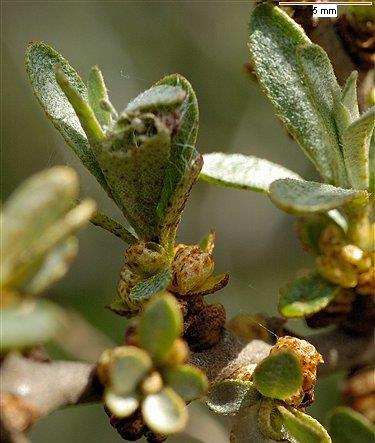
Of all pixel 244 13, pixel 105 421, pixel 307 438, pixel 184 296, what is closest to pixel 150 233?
pixel 184 296

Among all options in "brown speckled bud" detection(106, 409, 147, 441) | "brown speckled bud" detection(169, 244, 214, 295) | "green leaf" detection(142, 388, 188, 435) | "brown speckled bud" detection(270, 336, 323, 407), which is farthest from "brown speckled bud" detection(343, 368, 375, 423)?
"green leaf" detection(142, 388, 188, 435)

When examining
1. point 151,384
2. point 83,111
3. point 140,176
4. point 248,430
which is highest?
point 83,111

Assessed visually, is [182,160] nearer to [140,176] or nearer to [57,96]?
[140,176]

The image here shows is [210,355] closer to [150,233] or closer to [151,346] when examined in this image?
[150,233]

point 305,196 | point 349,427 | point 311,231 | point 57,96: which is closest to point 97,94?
point 57,96

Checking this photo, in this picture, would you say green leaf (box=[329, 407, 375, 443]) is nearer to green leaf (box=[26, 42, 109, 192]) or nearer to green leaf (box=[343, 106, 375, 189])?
green leaf (box=[343, 106, 375, 189])

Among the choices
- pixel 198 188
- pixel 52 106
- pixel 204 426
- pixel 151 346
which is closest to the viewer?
pixel 151 346
